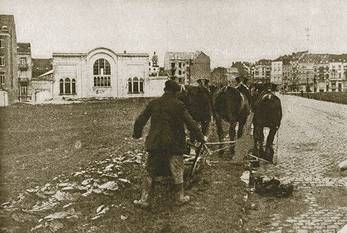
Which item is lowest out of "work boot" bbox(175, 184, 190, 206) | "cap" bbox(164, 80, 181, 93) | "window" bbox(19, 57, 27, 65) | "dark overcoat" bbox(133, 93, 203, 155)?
"work boot" bbox(175, 184, 190, 206)

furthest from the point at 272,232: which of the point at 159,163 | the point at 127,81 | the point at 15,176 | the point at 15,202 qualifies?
the point at 127,81

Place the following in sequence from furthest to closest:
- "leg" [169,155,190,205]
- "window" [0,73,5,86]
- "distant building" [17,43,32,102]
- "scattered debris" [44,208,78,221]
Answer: "distant building" [17,43,32,102] → "window" [0,73,5,86] → "leg" [169,155,190,205] → "scattered debris" [44,208,78,221]

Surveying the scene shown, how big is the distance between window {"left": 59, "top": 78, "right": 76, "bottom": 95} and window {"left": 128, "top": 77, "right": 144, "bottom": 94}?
14.3ft

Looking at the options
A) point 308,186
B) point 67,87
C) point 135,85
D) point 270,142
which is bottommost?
point 308,186

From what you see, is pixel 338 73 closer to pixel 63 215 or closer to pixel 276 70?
pixel 276 70

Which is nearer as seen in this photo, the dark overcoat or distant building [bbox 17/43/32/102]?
the dark overcoat

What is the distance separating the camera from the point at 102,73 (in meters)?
42.5

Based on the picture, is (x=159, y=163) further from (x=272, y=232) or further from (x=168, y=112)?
(x=272, y=232)

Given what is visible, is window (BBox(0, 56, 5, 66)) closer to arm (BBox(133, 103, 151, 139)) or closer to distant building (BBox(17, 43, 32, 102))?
distant building (BBox(17, 43, 32, 102))

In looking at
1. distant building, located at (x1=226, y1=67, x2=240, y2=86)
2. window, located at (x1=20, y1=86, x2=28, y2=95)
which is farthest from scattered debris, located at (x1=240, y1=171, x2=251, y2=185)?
window, located at (x1=20, y1=86, x2=28, y2=95)

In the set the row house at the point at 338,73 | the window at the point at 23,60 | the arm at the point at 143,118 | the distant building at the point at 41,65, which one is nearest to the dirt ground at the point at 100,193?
the arm at the point at 143,118

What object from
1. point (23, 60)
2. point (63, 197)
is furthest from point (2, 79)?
point (63, 197)

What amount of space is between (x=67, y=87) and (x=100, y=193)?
3407cm

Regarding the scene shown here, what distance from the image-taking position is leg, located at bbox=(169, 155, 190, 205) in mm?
6270
